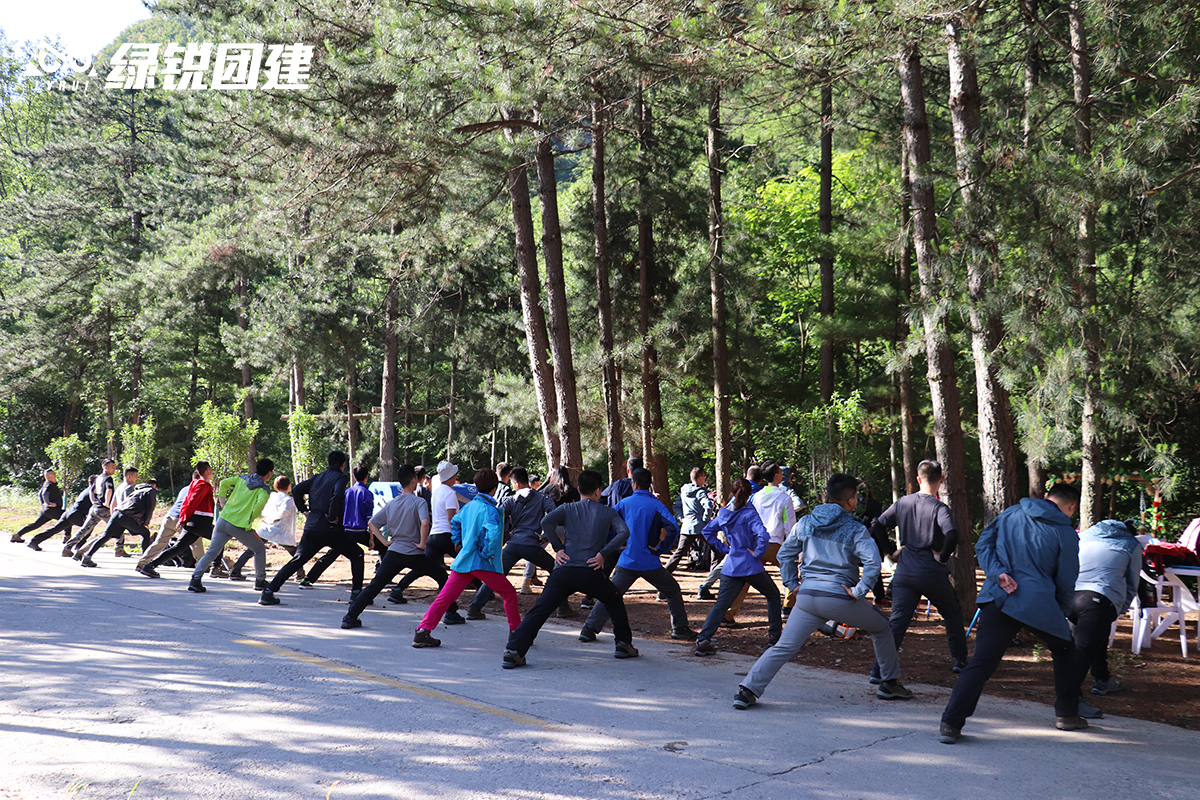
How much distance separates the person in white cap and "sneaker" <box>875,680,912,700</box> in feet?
17.2

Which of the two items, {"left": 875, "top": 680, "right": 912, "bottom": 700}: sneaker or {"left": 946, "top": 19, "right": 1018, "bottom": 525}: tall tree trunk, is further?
{"left": 946, "top": 19, "right": 1018, "bottom": 525}: tall tree trunk

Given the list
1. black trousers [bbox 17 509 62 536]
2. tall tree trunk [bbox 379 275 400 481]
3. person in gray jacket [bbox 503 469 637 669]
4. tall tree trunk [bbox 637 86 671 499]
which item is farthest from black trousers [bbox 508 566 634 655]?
tall tree trunk [bbox 379 275 400 481]

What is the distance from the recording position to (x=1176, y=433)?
59.1 feet

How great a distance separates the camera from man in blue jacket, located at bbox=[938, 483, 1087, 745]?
19.5 ft

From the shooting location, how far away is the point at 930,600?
25.9 feet

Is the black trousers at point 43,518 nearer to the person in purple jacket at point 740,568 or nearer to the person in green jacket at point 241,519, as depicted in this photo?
the person in green jacket at point 241,519

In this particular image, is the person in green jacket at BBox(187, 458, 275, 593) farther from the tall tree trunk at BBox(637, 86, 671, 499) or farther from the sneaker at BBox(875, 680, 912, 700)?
the tall tree trunk at BBox(637, 86, 671, 499)

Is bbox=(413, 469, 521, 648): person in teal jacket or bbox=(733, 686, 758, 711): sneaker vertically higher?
bbox=(413, 469, 521, 648): person in teal jacket

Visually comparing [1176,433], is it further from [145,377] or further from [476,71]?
[145,377]

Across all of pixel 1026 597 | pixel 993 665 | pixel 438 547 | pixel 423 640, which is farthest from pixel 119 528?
pixel 1026 597

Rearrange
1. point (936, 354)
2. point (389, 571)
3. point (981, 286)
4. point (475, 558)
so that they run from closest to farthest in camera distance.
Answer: point (475, 558) < point (981, 286) < point (389, 571) < point (936, 354)

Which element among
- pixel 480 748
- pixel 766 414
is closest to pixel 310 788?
pixel 480 748

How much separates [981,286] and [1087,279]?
1427 millimetres

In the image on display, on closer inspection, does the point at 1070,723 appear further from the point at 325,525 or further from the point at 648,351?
the point at 648,351
